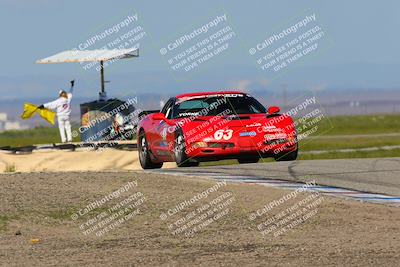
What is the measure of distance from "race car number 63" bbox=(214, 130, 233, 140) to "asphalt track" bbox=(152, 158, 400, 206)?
2.02 ft

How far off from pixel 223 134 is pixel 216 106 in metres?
0.78

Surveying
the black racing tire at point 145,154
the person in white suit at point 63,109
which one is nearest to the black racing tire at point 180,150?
the black racing tire at point 145,154

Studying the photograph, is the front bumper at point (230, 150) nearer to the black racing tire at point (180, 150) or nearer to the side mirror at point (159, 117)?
the black racing tire at point (180, 150)

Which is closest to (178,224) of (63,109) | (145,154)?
(145,154)

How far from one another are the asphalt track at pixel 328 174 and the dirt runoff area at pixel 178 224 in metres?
1.30

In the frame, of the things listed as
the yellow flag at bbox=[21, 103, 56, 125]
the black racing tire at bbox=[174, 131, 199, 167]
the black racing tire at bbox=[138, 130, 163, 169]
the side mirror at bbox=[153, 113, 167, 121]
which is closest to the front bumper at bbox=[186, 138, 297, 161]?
the black racing tire at bbox=[174, 131, 199, 167]

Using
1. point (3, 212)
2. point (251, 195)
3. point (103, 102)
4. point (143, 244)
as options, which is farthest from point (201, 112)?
point (103, 102)

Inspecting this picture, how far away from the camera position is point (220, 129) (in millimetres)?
19875

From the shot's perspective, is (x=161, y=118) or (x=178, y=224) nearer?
(x=178, y=224)

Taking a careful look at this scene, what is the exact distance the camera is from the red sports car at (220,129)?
19844 millimetres

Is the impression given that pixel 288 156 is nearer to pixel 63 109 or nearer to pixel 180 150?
pixel 180 150

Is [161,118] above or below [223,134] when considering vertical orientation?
above

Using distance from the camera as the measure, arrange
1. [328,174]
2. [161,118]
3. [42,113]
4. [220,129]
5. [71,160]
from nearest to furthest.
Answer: [328,174] → [220,129] → [161,118] → [71,160] → [42,113]

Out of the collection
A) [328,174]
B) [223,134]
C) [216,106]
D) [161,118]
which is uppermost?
[161,118]
